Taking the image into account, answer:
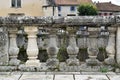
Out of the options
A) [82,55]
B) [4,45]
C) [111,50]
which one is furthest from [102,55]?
[4,45]

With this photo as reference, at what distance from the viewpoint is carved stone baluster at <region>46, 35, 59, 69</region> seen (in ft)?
20.1

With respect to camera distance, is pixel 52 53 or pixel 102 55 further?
pixel 102 55

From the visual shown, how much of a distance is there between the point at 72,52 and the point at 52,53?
368 mm

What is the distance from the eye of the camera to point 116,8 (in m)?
87.9

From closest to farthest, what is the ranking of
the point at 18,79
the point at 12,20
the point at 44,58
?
the point at 18,79
the point at 12,20
the point at 44,58

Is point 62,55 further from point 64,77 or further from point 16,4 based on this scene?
point 16,4

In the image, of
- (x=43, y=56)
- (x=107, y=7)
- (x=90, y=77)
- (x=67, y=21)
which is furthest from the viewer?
(x=107, y=7)

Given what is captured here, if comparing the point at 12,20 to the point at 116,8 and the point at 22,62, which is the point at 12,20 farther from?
the point at 116,8

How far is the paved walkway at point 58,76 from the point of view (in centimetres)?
567

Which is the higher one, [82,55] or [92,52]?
[92,52]

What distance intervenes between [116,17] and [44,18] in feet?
4.25

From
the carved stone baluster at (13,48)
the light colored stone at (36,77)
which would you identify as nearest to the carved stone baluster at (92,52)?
the light colored stone at (36,77)

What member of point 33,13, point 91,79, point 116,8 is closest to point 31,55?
point 91,79

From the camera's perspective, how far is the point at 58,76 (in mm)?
5824
